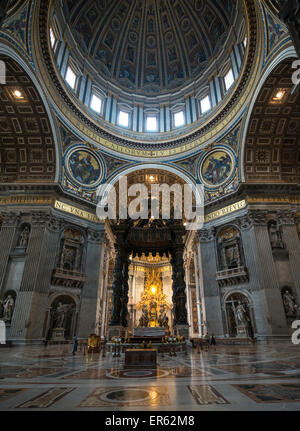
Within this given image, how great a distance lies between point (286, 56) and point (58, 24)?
17.0m

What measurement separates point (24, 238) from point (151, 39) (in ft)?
83.5

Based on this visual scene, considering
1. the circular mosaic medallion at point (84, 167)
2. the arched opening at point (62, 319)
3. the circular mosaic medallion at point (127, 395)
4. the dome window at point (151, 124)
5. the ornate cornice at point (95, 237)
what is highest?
the dome window at point (151, 124)

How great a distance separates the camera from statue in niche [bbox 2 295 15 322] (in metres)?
13.1

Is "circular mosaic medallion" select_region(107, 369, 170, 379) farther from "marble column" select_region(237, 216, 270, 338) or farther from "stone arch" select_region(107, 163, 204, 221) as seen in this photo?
"stone arch" select_region(107, 163, 204, 221)

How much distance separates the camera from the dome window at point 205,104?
70.9 feet

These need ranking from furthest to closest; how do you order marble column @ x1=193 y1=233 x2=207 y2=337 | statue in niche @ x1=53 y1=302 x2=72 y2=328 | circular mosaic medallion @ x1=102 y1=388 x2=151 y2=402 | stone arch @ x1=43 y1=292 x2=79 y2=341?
marble column @ x1=193 y1=233 x2=207 y2=337 < statue in niche @ x1=53 y1=302 x2=72 y2=328 < stone arch @ x1=43 y1=292 x2=79 y2=341 < circular mosaic medallion @ x1=102 y1=388 x2=151 y2=402

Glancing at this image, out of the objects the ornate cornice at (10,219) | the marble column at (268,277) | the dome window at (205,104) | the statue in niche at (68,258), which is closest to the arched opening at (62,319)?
the statue in niche at (68,258)

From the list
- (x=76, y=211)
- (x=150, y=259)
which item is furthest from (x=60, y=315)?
(x=150, y=259)

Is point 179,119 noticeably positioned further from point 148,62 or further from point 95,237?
point 95,237

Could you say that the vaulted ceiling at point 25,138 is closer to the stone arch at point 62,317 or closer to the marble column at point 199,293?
the stone arch at point 62,317

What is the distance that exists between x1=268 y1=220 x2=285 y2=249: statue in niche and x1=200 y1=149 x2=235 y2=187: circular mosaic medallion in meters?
4.94

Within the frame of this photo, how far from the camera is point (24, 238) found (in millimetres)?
15234

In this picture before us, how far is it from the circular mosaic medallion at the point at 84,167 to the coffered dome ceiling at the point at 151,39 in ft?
32.3

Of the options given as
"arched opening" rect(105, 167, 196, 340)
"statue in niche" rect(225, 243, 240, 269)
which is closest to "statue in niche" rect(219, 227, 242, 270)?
"statue in niche" rect(225, 243, 240, 269)
